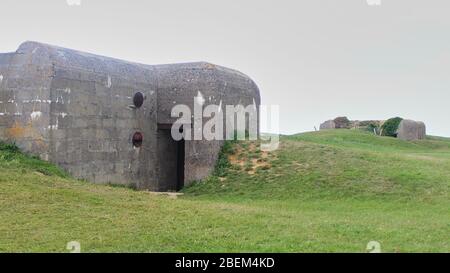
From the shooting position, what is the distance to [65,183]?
40.0 ft

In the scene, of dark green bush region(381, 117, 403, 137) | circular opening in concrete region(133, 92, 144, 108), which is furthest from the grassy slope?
dark green bush region(381, 117, 403, 137)

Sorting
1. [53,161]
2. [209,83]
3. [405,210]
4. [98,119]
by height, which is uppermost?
[209,83]

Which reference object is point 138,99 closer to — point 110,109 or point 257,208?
point 110,109

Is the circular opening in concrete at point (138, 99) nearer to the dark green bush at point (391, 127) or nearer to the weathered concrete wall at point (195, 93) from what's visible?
the weathered concrete wall at point (195, 93)

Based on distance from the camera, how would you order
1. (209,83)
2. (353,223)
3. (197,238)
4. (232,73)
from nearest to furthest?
(197,238) → (353,223) → (209,83) → (232,73)

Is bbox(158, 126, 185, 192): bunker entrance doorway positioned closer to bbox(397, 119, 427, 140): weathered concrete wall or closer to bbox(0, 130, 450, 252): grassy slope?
bbox(0, 130, 450, 252): grassy slope

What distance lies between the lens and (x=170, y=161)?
19.3m

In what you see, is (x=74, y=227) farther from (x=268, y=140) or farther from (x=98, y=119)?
(x=268, y=140)

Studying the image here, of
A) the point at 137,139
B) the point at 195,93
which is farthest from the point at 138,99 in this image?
the point at 195,93

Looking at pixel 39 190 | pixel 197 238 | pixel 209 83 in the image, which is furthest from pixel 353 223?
pixel 209 83

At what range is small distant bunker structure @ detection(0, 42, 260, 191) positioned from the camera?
14.4 m

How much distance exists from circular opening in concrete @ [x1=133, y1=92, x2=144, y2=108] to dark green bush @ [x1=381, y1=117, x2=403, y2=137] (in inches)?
1010

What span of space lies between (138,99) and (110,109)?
1.41 metres

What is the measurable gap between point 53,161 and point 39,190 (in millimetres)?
3533
